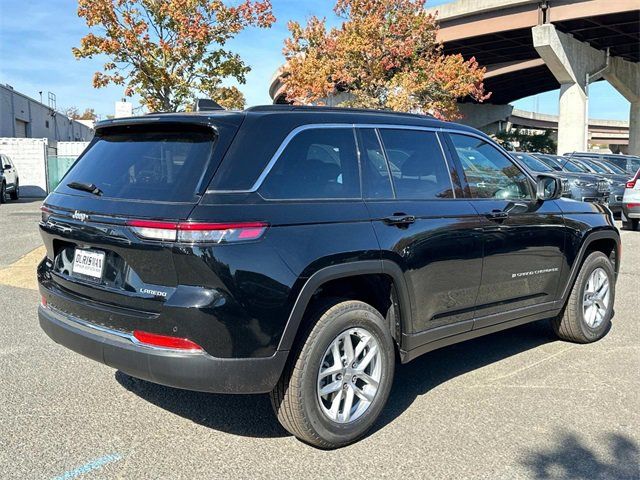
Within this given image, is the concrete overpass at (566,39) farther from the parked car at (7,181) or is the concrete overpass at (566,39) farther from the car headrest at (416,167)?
the car headrest at (416,167)

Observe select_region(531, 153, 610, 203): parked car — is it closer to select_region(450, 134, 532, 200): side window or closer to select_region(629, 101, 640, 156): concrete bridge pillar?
select_region(450, 134, 532, 200): side window

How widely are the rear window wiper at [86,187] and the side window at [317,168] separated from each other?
105 centimetres

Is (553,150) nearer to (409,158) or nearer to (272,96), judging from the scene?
(272,96)

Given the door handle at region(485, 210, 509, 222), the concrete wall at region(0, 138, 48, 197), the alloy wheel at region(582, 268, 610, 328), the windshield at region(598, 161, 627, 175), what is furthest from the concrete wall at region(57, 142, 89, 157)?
the door handle at region(485, 210, 509, 222)

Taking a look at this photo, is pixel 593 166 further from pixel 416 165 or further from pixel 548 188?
pixel 416 165

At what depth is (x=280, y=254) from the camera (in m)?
3.11

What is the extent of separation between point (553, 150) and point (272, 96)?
35.6 m

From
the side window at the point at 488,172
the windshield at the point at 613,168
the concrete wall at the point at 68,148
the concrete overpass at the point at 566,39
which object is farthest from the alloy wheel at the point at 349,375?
the concrete wall at the point at 68,148

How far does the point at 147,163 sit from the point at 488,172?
257 centimetres

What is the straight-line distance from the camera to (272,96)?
61.3 m

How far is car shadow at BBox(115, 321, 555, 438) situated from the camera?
378 cm

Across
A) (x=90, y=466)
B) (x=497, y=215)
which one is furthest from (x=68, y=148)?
(x=90, y=466)

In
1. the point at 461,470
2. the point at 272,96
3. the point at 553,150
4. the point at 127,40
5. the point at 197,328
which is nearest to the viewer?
the point at 197,328

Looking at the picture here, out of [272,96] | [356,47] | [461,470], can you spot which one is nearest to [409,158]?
[461,470]
